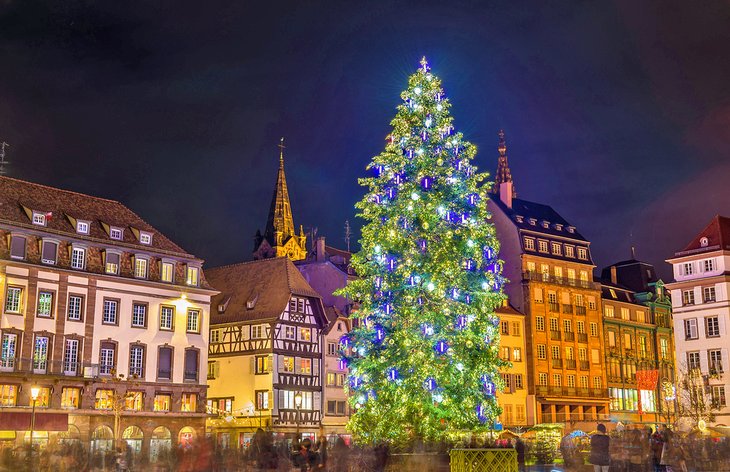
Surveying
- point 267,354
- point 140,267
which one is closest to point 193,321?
point 140,267

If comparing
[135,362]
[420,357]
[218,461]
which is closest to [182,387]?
[135,362]

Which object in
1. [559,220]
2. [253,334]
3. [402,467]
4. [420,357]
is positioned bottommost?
[402,467]

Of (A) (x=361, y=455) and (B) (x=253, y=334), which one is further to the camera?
(B) (x=253, y=334)

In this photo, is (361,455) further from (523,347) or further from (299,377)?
(523,347)

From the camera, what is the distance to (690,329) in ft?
247

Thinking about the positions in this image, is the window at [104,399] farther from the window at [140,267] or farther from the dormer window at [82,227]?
the dormer window at [82,227]

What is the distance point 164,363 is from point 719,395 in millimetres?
42506

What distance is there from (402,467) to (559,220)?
64.7m

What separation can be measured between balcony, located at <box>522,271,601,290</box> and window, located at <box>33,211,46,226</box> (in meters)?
44.7

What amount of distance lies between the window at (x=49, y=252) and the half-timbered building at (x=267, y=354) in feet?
56.8

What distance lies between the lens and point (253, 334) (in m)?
68.8

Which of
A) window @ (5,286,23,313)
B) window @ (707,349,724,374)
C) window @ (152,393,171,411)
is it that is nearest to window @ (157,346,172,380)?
window @ (152,393,171,411)

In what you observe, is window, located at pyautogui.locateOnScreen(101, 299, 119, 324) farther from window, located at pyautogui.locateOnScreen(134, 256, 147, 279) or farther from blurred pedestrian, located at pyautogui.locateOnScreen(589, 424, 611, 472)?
blurred pedestrian, located at pyautogui.locateOnScreen(589, 424, 611, 472)

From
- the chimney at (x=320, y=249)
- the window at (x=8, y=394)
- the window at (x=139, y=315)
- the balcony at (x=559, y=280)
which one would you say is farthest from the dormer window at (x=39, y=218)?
the balcony at (x=559, y=280)
